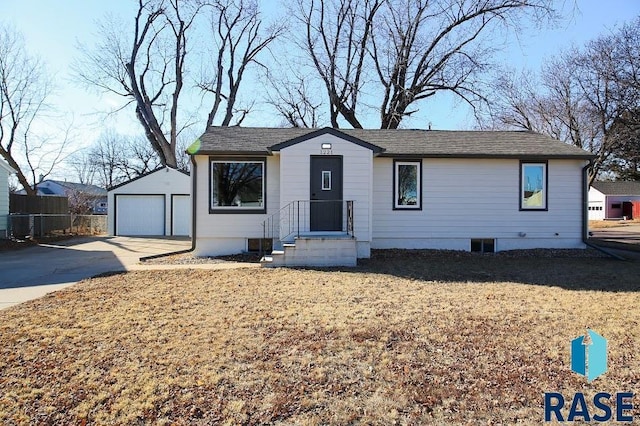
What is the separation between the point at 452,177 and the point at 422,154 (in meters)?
1.11

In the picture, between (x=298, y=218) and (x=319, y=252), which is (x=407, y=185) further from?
(x=319, y=252)

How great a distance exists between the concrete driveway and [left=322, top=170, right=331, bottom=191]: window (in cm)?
499

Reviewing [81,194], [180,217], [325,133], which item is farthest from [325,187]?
[81,194]

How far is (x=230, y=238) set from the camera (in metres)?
11.1

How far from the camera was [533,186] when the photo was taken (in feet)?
37.9

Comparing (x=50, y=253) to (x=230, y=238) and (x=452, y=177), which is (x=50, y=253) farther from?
(x=452, y=177)

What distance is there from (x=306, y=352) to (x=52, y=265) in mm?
9081

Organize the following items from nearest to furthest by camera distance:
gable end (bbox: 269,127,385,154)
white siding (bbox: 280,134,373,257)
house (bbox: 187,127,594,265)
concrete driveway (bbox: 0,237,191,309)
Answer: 1. concrete driveway (bbox: 0,237,191,309)
2. gable end (bbox: 269,127,385,154)
3. white siding (bbox: 280,134,373,257)
4. house (bbox: 187,127,594,265)

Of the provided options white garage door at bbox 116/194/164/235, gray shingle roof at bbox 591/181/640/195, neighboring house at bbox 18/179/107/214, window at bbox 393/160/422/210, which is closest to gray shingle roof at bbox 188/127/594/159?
window at bbox 393/160/422/210

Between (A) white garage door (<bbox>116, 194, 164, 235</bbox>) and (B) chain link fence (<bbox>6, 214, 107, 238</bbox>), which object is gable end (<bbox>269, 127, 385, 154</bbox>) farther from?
(B) chain link fence (<bbox>6, 214, 107, 238</bbox>)

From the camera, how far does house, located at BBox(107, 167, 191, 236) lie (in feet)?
66.1

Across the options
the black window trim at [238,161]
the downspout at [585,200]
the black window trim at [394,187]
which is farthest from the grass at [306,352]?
the downspout at [585,200]

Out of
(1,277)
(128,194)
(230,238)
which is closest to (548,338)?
(230,238)

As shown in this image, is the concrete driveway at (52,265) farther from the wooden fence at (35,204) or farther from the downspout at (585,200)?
the downspout at (585,200)
